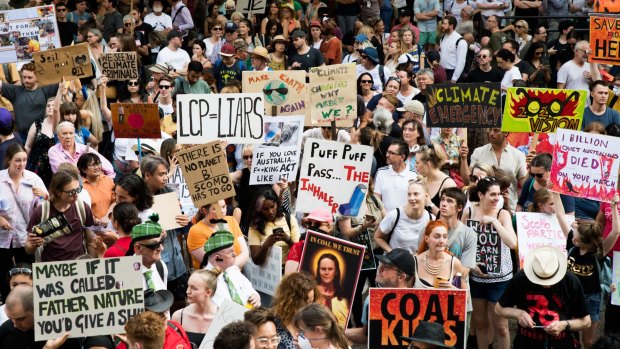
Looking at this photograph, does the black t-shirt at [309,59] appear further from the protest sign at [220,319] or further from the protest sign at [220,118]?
the protest sign at [220,319]

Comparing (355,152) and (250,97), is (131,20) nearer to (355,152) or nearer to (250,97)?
(250,97)

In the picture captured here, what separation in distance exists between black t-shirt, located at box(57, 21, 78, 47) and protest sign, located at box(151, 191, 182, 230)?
1088 cm

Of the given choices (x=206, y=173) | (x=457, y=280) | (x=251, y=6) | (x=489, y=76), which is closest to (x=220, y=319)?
(x=457, y=280)

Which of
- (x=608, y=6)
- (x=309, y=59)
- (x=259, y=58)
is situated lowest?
(x=309, y=59)

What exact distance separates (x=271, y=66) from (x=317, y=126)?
451cm

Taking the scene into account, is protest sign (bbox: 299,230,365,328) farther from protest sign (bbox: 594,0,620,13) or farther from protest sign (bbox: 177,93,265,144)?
protest sign (bbox: 594,0,620,13)

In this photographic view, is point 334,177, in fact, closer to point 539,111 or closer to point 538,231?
point 538,231

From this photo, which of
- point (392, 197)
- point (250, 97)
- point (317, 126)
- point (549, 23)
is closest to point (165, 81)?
point (317, 126)

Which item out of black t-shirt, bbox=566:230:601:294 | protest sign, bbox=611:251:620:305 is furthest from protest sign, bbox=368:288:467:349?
protest sign, bbox=611:251:620:305

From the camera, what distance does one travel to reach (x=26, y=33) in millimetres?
16391

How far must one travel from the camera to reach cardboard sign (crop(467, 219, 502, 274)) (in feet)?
36.6

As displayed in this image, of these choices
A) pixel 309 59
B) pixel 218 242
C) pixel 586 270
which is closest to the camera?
pixel 218 242

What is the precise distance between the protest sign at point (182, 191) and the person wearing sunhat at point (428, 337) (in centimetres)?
484

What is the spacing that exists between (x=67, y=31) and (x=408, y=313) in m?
14.0
